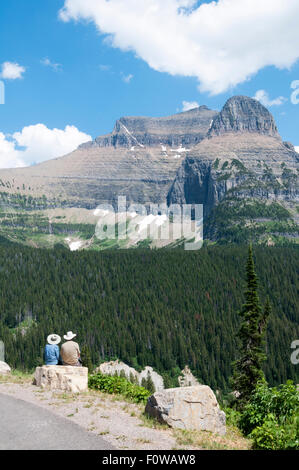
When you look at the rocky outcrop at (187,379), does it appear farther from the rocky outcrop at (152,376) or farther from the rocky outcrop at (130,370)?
the rocky outcrop at (130,370)

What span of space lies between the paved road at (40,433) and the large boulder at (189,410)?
348 cm

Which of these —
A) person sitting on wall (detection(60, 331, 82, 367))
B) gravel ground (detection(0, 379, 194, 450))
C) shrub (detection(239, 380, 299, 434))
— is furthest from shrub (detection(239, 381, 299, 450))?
person sitting on wall (detection(60, 331, 82, 367))

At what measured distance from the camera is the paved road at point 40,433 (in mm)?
15383

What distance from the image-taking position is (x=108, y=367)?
7106 inches

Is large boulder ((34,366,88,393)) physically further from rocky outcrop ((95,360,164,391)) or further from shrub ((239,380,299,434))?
rocky outcrop ((95,360,164,391))

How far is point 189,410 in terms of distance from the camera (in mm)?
18672

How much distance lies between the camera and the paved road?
50.5 feet

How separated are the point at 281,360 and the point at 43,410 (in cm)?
16909

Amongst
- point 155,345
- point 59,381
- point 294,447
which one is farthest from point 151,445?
point 155,345

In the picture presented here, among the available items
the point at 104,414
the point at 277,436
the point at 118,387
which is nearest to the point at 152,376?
the point at 118,387

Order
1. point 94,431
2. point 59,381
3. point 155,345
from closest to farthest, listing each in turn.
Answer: point 94,431 < point 59,381 < point 155,345
